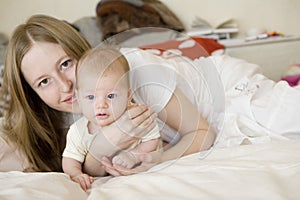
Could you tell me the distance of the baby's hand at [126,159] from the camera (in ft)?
2.38

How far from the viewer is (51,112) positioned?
1037 mm

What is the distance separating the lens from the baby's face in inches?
25.3

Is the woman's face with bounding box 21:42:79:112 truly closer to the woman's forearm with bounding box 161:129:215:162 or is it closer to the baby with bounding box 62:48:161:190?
the baby with bounding box 62:48:161:190

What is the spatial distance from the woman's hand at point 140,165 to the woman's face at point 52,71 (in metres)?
0.17

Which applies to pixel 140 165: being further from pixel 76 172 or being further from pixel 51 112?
pixel 51 112

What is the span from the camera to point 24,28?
92 cm

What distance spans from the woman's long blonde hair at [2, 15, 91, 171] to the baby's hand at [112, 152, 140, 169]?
0.27 meters

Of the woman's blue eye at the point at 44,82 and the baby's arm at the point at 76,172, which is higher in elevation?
the woman's blue eye at the point at 44,82

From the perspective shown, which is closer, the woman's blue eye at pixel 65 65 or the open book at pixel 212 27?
the woman's blue eye at pixel 65 65

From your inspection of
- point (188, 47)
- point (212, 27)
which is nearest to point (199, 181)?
point (188, 47)

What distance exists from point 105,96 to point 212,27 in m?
2.08

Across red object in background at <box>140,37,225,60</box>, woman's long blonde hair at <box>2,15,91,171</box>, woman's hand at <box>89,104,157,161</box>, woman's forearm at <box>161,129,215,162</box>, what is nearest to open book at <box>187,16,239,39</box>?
red object in background at <box>140,37,225,60</box>

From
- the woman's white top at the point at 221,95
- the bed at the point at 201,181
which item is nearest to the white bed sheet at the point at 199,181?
the bed at the point at 201,181

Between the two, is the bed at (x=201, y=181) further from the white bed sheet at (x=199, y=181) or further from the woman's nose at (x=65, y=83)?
the woman's nose at (x=65, y=83)
